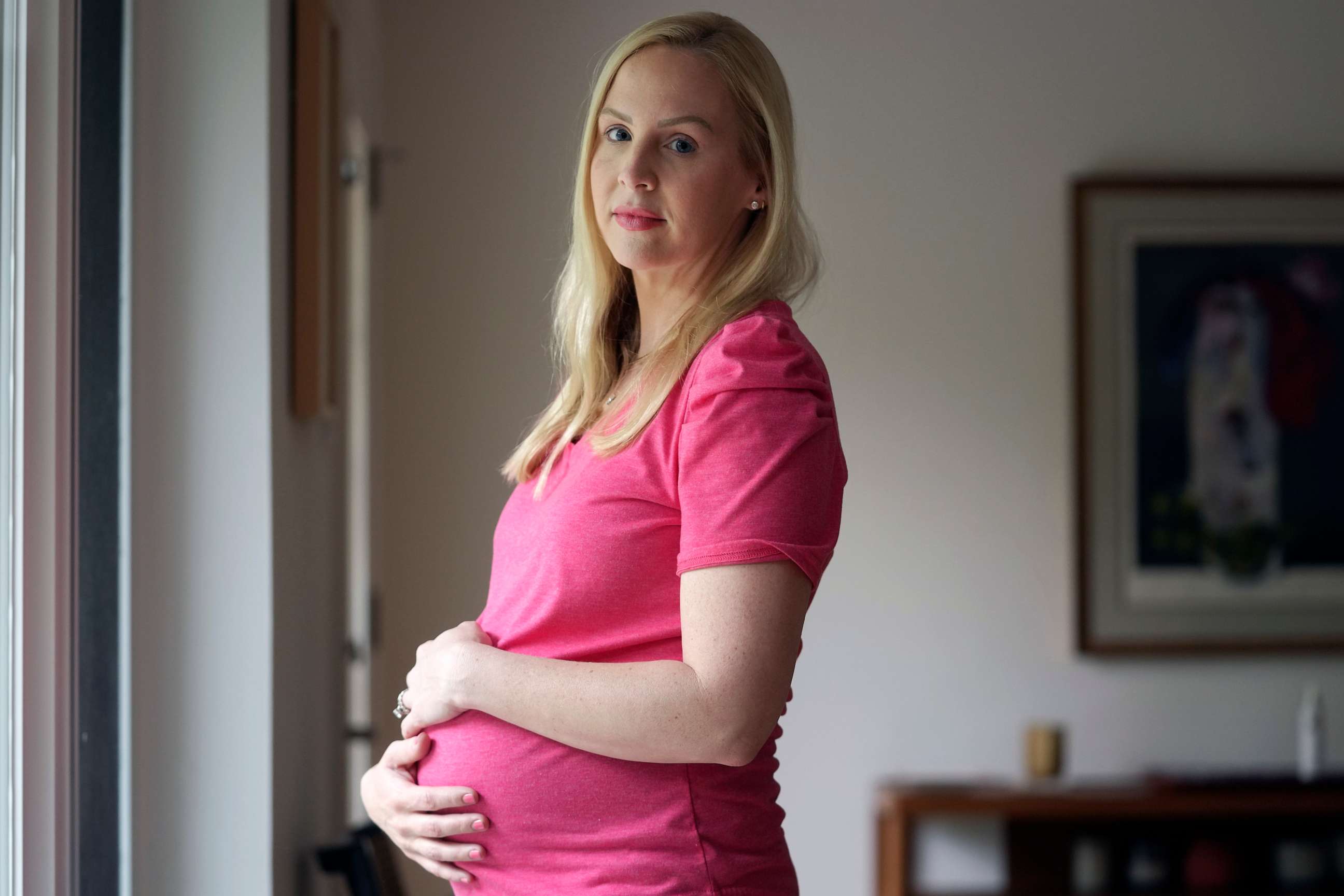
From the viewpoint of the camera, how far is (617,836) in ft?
3.15

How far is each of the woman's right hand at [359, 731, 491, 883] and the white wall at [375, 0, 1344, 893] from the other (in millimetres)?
1796

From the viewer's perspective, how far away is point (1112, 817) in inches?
118

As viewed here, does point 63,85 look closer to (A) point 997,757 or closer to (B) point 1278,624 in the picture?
(A) point 997,757

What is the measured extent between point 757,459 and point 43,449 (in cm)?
73

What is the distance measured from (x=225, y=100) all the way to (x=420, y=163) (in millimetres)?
1573

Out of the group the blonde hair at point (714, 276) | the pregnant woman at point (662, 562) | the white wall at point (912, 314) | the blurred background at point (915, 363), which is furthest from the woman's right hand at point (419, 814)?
the white wall at point (912, 314)

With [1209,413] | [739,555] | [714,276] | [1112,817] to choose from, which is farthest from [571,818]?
[1209,413]

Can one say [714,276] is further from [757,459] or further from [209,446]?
[209,446]

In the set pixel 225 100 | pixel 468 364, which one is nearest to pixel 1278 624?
pixel 468 364

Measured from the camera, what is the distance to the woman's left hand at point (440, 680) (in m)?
1.00

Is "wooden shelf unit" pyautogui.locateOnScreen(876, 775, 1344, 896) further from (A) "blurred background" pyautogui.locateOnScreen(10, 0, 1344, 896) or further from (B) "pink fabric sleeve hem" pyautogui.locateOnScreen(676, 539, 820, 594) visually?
(B) "pink fabric sleeve hem" pyautogui.locateOnScreen(676, 539, 820, 594)

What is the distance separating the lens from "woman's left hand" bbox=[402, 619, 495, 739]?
3.27 ft

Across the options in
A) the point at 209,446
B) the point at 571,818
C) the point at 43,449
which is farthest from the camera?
the point at 209,446

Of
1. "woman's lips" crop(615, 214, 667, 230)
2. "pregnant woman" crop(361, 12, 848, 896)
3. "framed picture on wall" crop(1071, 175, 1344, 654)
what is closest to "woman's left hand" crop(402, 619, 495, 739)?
"pregnant woman" crop(361, 12, 848, 896)
